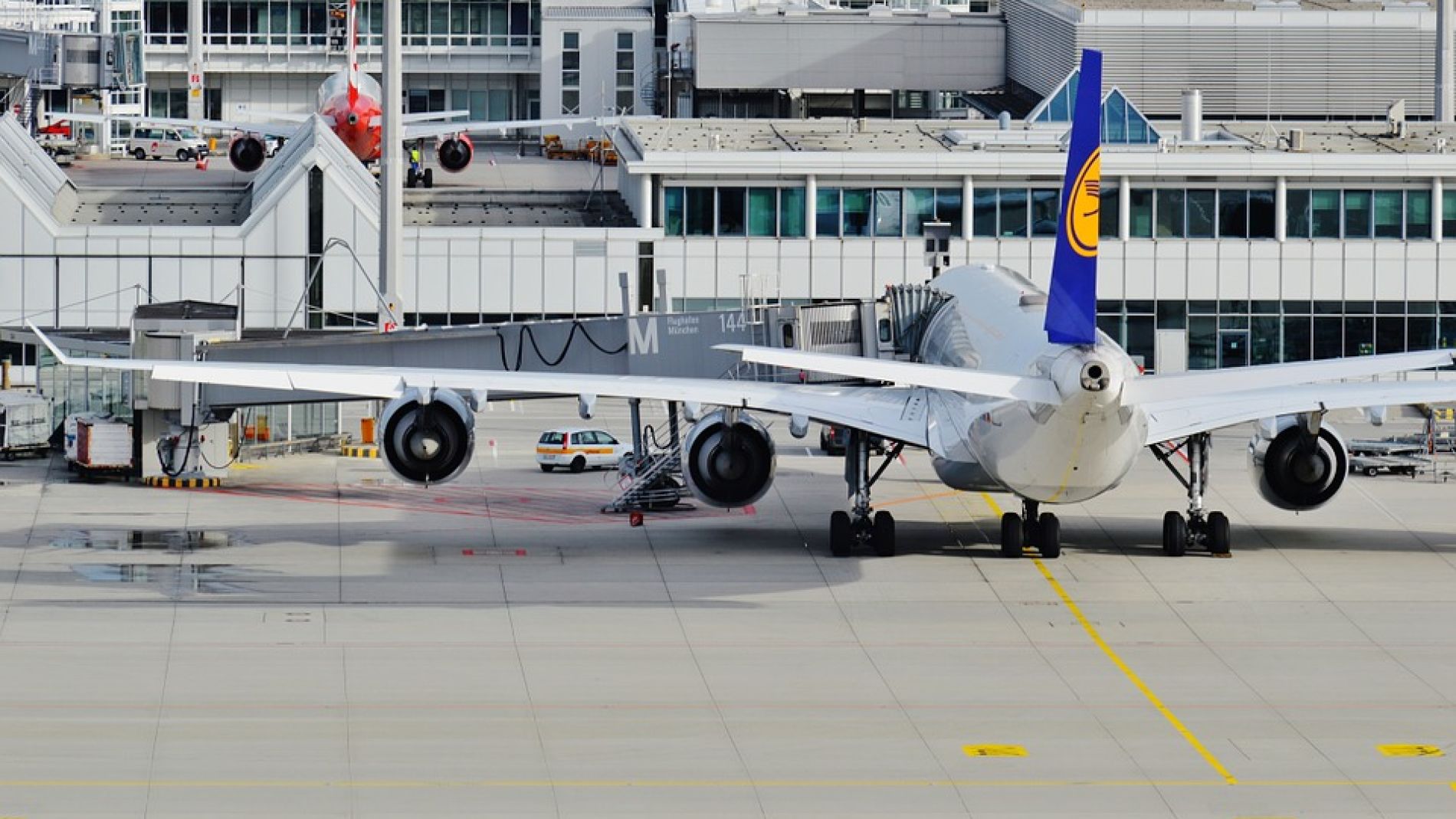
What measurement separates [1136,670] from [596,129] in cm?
10495

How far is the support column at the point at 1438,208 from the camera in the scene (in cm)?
8756

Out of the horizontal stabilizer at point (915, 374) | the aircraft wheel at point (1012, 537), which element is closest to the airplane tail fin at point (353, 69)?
the aircraft wheel at point (1012, 537)

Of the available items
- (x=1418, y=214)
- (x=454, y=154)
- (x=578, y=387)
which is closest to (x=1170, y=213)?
(x=1418, y=214)

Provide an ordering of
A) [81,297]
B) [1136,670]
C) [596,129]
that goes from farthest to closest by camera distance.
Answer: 1. [596,129]
2. [81,297]
3. [1136,670]

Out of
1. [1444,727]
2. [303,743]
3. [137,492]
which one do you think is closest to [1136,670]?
[1444,727]

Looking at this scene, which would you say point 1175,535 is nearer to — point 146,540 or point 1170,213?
point 146,540

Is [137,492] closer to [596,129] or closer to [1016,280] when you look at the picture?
[1016,280]

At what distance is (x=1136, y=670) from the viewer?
137 ft

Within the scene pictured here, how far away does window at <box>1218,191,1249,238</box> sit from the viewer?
289 ft

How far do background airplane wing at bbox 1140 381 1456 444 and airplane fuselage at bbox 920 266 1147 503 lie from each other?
3276mm

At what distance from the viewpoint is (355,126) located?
358 ft

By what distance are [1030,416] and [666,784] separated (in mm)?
13647

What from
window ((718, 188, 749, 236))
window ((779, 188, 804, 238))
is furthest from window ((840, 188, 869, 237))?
window ((718, 188, 749, 236))

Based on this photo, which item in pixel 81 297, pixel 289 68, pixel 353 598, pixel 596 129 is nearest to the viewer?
pixel 353 598
